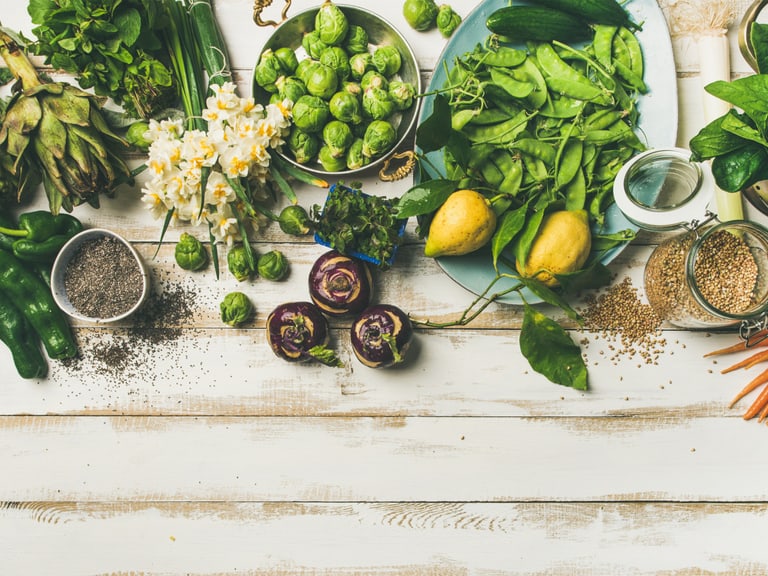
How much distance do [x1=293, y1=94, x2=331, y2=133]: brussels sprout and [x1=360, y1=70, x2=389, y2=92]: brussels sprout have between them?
0.10m

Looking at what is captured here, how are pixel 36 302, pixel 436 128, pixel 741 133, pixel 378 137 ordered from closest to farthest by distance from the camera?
pixel 741 133 → pixel 436 128 → pixel 378 137 → pixel 36 302

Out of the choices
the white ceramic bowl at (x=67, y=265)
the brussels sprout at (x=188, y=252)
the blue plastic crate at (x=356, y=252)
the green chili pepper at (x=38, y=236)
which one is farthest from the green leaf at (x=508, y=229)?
the green chili pepper at (x=38, y=236)

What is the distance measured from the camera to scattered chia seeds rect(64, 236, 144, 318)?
1.24 meters

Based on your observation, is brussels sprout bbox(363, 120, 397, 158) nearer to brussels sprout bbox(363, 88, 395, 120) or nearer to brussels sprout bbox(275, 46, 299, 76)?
brussels sprout bbox(363, 88, 395, 120)

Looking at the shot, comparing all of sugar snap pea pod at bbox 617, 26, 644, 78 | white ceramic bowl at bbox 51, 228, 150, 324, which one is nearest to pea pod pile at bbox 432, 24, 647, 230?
sugar snap pea pod at bbox 617, 26, 644, 78

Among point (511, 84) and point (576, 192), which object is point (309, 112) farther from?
point (576, 192)

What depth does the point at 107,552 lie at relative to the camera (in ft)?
4.37

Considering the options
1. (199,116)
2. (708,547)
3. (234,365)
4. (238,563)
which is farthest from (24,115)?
(708,547)

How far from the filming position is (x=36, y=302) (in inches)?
49.6

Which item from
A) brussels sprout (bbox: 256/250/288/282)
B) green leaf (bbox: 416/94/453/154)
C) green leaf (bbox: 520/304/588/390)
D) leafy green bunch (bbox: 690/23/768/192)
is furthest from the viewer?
brussels sprout (bbox: 256/250/288/282)

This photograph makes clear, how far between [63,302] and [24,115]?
393 millimetres

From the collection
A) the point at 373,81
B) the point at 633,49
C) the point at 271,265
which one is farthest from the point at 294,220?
the point at 633,49

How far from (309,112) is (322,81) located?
2.8 inches

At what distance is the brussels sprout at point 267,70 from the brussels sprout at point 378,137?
0.75 feet
